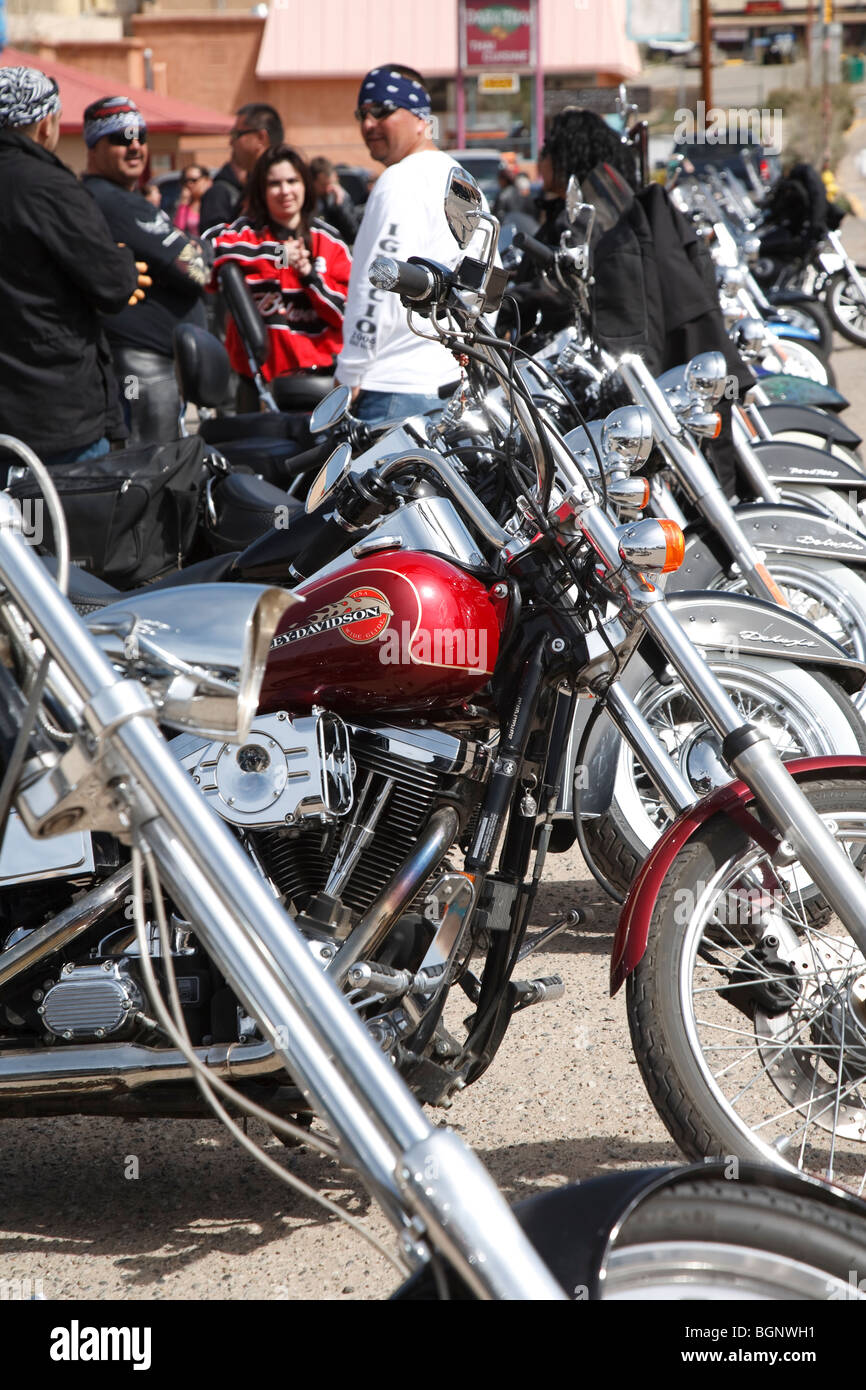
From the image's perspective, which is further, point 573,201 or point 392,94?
point 392,94

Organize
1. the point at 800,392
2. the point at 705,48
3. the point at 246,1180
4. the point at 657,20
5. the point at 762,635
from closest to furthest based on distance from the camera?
the point at 246,1180 → the point at 762,635 → the point at 800,392 → the point at 657,20 → the point at 705,48

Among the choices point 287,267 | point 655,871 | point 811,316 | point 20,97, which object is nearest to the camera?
point 655,871

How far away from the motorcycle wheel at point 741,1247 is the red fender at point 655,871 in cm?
78

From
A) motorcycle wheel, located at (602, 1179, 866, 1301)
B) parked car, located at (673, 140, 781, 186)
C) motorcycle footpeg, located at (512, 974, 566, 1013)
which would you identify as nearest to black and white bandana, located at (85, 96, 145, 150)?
motorcycle footpeg, located at (512, 974, 566, 1013)

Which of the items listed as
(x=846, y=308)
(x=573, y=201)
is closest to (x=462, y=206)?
(x=573, y=201)

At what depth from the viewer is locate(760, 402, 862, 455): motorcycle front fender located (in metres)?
5.59

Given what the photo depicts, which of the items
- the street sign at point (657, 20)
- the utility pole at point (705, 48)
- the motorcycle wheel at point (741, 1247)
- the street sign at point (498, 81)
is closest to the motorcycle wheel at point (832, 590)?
the motorcycle wheel at point (741, 1247)

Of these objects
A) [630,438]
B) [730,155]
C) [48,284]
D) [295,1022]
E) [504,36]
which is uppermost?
[504,36]

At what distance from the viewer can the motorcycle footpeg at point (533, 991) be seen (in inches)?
89.1

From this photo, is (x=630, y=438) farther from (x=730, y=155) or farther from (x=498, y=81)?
(x=498, y=81)

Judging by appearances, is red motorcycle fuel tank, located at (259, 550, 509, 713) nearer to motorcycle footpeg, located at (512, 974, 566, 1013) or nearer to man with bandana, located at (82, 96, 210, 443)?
motorcycle footpeg, located at (512, 974, 566, 1013)

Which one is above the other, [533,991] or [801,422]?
[801,422]

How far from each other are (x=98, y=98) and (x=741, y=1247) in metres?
18.5

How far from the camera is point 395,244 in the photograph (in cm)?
392
